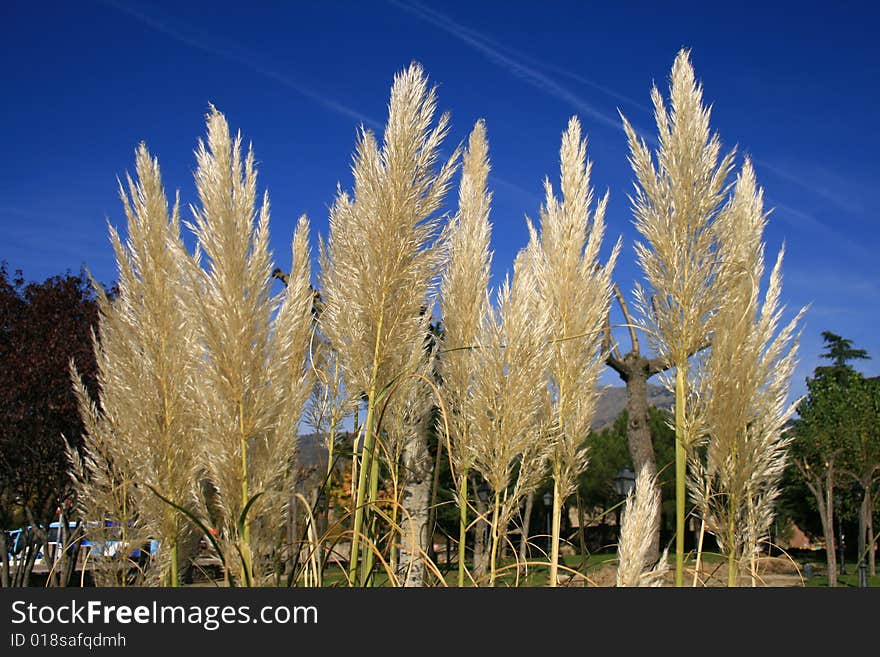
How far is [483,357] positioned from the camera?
2.60 m

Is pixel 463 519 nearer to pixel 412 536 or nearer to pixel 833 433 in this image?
pixel 412 536

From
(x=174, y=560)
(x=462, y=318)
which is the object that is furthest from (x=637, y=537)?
(x=174, y=560)

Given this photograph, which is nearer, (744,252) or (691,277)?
(691,277)

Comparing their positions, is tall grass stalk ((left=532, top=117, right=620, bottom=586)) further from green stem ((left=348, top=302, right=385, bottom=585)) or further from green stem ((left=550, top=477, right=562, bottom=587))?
green stem ((left=348, top=302, right=385, bottom=585))

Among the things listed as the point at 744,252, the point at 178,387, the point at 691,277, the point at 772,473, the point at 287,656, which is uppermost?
the point at 744,252

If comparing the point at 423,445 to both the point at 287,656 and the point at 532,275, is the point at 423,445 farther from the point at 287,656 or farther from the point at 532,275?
the point at 287,656

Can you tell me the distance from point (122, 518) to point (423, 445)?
58.5 inches

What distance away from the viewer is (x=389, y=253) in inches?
90.6

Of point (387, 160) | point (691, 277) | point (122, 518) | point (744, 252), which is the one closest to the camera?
point (387, 160)

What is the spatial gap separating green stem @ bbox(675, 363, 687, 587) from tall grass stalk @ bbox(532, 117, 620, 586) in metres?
0.39

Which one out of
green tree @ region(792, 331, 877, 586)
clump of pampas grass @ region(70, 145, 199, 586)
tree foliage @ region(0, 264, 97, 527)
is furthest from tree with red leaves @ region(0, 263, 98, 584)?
green tree @ region(792, 331, 877, 586)

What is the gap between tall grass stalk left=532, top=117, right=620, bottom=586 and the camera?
283 cm

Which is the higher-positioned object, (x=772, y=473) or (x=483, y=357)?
(x=483, y=357)

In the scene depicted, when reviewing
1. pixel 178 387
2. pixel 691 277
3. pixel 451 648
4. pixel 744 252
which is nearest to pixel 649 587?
pixel 451 648
